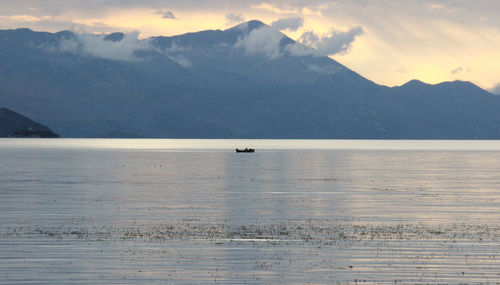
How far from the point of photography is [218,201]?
7888 cm

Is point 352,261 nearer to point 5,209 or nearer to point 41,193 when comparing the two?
point 5,209

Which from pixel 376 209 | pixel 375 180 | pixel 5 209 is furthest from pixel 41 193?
pixel 375 180

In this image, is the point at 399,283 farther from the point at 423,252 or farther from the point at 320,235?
the point at 320,235

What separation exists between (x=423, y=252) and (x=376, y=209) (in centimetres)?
2727

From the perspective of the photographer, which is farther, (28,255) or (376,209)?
(376,209)

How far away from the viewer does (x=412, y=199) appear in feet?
273

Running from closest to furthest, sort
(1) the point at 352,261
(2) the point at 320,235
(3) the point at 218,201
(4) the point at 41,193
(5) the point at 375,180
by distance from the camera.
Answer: (1) the point at 352,261, (2) the point at 320,235, (3) the point at 218,201, (4) the point at 41,193, (5) the point at 375,180

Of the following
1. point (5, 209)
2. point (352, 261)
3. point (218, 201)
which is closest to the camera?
point (352, 261)

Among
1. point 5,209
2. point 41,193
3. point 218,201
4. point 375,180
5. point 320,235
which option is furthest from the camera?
point 375,180

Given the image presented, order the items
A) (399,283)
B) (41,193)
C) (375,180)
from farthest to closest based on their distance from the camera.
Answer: (375,180), (41,193), (399,283)

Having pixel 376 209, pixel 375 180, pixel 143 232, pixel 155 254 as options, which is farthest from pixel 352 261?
pixel 375 180

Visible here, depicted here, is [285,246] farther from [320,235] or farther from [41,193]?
[41,193]

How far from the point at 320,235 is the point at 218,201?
28.5 m

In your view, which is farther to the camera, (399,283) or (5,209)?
(5,209)
